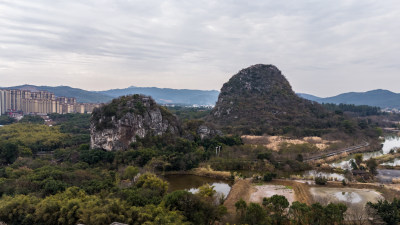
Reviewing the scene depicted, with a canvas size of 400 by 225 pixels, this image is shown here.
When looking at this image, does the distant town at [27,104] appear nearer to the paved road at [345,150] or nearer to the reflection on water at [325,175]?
the paved road at [345,150]

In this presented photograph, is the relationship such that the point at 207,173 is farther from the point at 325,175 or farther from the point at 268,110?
the point at 268,110

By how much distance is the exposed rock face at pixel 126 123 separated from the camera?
30016 millimetres

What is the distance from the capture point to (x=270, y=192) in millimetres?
20125

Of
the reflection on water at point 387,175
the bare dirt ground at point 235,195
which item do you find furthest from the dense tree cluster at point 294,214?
the reflection on water at point 387,175

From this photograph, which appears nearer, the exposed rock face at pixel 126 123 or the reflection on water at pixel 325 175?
the reflection on water at pixel 325 175

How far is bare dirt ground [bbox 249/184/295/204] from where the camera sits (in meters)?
19.0

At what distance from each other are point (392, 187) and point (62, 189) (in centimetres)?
2481

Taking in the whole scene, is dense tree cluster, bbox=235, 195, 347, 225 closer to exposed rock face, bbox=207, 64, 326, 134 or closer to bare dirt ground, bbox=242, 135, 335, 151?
bare dirt ground, bbox=242, 135, 335, 151

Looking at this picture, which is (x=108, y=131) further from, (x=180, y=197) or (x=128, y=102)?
(x=180, y=197)

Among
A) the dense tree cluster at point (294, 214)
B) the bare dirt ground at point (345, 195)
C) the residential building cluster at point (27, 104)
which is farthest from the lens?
the residential building cluster at point (27, 104)

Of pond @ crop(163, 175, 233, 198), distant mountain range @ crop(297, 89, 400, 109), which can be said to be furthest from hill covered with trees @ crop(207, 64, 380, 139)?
distant mountain range @ crop(297, 89, 400, 109)

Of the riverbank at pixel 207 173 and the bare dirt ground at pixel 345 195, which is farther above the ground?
the bare dirt ground at pixel 345 195

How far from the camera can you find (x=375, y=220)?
13.9 m

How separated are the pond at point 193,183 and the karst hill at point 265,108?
926 inches
